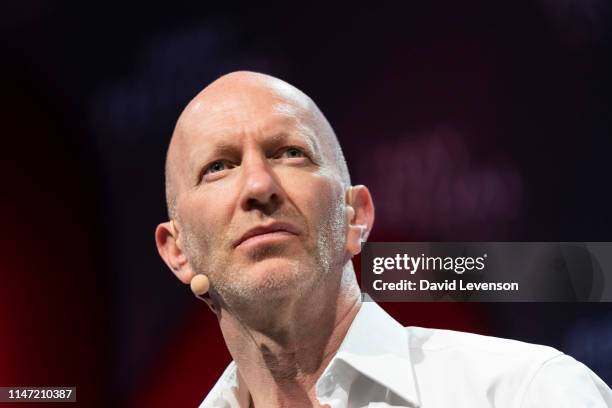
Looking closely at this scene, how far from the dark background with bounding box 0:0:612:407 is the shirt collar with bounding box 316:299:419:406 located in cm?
50

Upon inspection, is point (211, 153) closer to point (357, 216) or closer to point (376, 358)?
point (357, 216)

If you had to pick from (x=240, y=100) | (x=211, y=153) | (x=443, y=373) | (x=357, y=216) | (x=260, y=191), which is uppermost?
(x=240, y=100)

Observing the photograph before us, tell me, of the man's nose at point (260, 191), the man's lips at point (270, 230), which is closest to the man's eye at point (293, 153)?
the man's nose at point (260, 191)

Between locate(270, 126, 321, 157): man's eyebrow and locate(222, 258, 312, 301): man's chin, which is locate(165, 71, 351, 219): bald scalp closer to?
locate(270, 126, 321, 157): man's eyebrow

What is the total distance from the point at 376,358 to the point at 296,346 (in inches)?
8.7

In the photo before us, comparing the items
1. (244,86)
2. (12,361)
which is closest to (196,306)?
(12,361)

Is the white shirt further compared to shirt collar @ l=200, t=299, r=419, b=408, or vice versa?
shirt collar @ l=200, t=299, r=419, b=408

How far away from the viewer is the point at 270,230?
2.11 m

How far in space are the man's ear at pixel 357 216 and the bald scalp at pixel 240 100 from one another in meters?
0.05

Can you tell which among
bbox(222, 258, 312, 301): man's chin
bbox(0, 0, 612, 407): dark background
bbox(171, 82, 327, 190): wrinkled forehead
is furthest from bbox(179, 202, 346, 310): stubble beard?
bbox(0, 0, 612, 407): dark background

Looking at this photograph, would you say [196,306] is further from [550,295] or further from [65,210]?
[550,295]

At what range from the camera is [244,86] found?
7.77 ft

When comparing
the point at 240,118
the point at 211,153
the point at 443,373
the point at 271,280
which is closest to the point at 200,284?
the point at 271,280

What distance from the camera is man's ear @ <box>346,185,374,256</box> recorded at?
2.34 m
